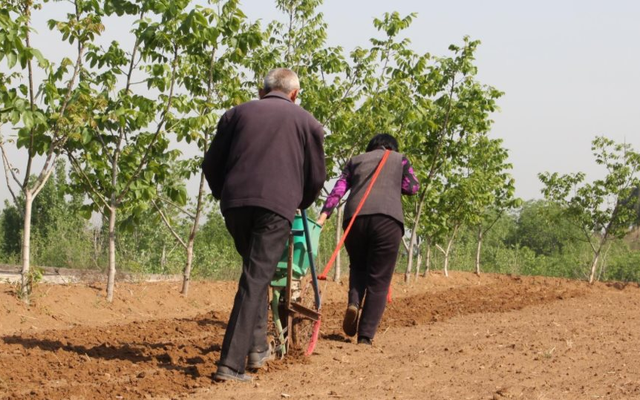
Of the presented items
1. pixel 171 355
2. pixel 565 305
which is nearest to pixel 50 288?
pixel 171 355

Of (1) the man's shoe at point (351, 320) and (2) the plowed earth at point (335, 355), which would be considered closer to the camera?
(2) the plowed earth at point (335, 355)

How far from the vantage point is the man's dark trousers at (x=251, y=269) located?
5383mm

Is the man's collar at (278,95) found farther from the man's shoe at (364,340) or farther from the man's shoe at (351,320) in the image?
the man's shoe at (364,340)

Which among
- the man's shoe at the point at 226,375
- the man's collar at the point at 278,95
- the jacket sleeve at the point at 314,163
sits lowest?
the man's shoe at the point at 226,375

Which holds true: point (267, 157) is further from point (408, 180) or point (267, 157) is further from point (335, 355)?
point (408, 180)

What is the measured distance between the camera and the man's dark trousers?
5.38 m

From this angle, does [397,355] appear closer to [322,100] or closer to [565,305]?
[565,305]

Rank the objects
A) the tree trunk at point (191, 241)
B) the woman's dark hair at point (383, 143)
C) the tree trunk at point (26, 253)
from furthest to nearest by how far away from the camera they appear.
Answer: the tree trunk at point (191, 241), the tree trunk at point (26, 253), the woman's dark hair at point (383, 143)

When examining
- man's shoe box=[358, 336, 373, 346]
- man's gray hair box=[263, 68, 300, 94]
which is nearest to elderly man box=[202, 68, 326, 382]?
man's gray hair box=[263, 68, 300, 94]

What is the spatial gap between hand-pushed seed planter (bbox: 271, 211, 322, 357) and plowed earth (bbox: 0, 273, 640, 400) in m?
0.21

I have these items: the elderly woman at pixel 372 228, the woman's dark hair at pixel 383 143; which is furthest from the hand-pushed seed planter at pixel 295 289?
the woman's dark hair at pixel 383 143

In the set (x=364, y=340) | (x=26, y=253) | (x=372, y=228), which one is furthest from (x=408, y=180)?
(x=26, y=253)

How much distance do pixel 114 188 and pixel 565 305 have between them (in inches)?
260

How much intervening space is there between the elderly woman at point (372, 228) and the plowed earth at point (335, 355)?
33 centimetres
